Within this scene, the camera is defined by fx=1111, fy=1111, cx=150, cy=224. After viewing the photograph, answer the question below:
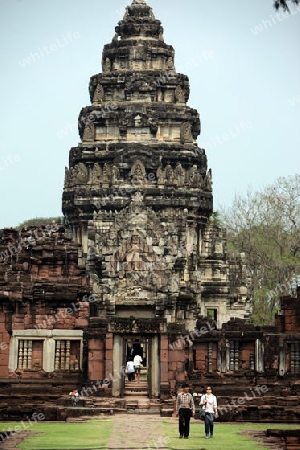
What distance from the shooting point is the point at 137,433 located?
25.5 m

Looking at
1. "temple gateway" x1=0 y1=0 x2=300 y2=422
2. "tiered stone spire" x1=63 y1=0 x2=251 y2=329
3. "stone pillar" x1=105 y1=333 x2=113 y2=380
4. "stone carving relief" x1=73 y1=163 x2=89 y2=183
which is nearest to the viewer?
"stone pillar" x1=105 y1=333 x2=113 y2=380

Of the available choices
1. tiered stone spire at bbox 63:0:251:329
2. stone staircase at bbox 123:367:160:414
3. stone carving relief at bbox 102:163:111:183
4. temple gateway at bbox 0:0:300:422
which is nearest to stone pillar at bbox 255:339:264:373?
temple gateway at bbox 0:0:300:422

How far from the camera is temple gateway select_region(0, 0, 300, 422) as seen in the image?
3497cm

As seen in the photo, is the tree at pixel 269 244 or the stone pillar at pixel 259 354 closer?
the stone pillar at pixel 259 354

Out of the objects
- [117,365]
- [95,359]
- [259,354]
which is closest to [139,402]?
[117,365]

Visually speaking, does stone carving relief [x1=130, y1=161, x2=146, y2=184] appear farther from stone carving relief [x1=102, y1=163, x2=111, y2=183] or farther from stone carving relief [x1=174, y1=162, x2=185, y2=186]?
stone carving relief [x1=174, y1=162, x2=185, y2=186]

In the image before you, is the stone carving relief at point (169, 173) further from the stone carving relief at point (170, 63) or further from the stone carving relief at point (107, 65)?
the stone carving relief at point (107, 65)

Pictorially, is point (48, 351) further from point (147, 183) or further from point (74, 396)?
point (147, 183)

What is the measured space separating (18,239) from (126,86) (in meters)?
19.4

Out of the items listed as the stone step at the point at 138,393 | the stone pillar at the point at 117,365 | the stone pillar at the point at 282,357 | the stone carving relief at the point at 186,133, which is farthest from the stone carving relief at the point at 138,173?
the stone pillar at the point at 117,365

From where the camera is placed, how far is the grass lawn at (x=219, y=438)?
23.0 m

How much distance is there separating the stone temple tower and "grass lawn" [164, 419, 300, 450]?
19.4 m

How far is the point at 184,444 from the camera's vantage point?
23328mm

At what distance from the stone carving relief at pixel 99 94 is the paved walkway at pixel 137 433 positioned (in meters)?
33.6
